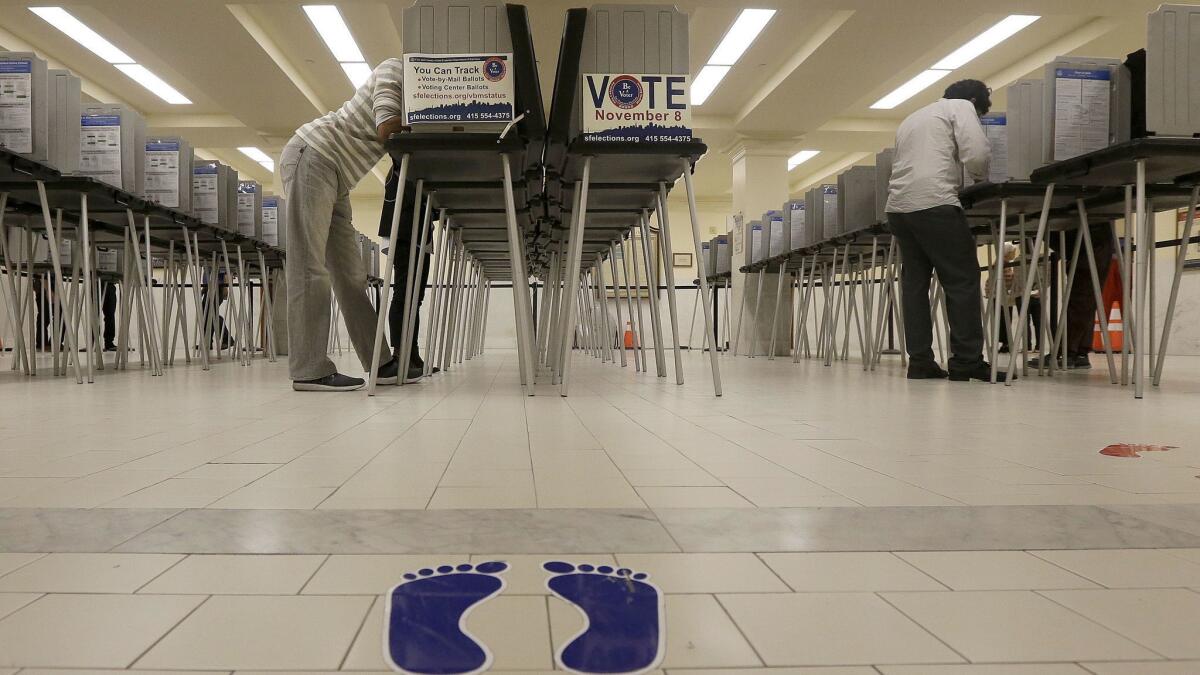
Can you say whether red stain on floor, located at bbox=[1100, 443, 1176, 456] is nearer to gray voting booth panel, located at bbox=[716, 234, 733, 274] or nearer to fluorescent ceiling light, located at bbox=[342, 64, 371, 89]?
gray voting booth panel, located at bbox=[716, 234, 733, 274]

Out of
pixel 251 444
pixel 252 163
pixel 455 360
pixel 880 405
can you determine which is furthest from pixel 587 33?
pixel 252 163

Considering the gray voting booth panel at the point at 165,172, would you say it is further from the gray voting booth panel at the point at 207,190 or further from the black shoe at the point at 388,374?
the black shoe at the point at 388,374

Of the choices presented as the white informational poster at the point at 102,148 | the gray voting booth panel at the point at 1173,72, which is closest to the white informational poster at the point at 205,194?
the white informational poster at the point at 102,148

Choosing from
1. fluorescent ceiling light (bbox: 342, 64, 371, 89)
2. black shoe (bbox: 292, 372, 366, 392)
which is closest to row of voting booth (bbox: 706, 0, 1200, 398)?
black shoe (bbox: 292, 372, 366, 392)

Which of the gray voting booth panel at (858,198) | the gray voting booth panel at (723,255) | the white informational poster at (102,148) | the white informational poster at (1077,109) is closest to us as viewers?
the white informational poster at (1077,109)

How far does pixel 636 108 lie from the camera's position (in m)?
2.46

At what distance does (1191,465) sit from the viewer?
4.27ft

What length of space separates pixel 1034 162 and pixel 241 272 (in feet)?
16.0

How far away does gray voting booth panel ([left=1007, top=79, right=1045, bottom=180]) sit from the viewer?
319 centimetres

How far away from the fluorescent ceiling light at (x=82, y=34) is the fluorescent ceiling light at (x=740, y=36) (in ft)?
17.9

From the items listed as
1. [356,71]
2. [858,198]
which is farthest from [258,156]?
[858,198]

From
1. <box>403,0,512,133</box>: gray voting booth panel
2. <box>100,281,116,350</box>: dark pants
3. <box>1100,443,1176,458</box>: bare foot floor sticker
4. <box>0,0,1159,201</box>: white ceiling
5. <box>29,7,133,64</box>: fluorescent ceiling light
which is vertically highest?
<box>29,7,133,64</box>: fluorescent ceiling light

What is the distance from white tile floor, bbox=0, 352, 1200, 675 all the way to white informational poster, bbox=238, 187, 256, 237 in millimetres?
4085

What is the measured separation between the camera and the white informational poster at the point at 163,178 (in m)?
4.22
